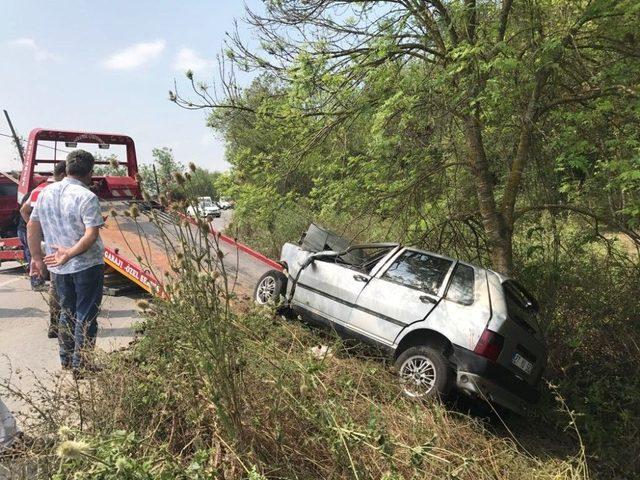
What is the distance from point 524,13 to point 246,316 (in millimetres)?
5153

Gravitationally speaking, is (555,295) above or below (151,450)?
above

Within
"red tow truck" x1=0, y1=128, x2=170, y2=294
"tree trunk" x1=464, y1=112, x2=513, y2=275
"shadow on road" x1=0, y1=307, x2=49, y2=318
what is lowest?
"shadow on road" x1=0, y1=307, x2=49, y2=318

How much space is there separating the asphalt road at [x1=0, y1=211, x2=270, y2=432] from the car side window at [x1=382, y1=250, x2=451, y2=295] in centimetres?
188

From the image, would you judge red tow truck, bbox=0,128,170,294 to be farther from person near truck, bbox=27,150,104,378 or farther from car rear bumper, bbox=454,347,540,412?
car rear bumper, bbox=454,347,540,412

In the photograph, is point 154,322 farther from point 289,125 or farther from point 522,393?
point 289,125

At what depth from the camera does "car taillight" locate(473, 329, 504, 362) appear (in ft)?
15.0

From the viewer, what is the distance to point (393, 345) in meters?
5.19

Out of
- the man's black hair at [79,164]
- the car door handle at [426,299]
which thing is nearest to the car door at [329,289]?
the car door handle at [426,299]

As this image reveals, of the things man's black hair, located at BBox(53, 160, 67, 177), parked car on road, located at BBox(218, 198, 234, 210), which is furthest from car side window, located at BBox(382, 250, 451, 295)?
man's black hair, located at BBox(53, 160, 67, 177)

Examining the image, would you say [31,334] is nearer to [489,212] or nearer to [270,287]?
[270,287]

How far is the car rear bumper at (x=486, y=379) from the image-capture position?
14.9 feet

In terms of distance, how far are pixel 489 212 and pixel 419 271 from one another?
2.40m

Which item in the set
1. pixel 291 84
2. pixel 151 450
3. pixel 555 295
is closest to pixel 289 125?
pixel 291 84

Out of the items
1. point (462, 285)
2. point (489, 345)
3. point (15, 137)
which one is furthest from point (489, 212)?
point (15, 137)
